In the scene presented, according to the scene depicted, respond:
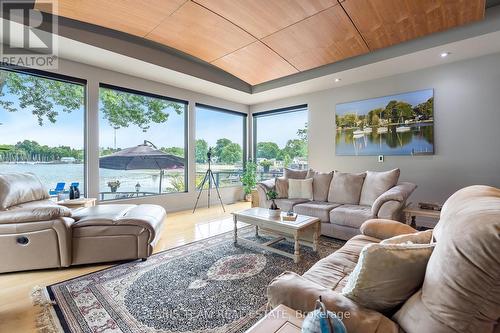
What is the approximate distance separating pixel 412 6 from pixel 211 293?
12.2 feet

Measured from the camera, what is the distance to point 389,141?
4242 millimetres

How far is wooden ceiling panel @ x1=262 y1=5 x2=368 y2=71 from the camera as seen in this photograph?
2.97 m

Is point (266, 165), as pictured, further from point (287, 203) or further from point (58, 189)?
point (58, 189)

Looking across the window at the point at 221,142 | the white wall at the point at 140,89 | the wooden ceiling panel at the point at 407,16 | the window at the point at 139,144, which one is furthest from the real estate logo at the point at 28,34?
the wooden ceiling panel at the point at 407,16

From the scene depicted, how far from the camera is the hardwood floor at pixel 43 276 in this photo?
1.66 m

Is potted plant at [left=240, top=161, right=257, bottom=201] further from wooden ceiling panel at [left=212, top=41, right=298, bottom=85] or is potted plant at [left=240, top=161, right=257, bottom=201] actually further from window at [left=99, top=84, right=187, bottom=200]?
wooden ceiling panel at [left=212, top=41, right=298, bottom=85]

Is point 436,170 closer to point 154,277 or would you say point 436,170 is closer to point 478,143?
point 478,143

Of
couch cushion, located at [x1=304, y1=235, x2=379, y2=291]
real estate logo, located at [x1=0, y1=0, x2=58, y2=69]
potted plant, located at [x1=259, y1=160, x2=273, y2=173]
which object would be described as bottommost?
couch cushion, located at [x1=304, y1=235, x2=379, y2=291]

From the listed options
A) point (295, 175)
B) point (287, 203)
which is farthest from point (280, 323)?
point (295, 175)

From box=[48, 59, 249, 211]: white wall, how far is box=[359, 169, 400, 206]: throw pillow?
349 centimetres

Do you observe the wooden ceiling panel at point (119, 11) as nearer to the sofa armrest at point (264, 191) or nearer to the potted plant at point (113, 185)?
the potted plant at point (113, 185)

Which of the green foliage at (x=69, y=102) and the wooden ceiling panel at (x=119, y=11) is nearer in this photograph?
the wooden ceiling panel at (x=119, y=11)

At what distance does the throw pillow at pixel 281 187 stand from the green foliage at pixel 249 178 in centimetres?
177

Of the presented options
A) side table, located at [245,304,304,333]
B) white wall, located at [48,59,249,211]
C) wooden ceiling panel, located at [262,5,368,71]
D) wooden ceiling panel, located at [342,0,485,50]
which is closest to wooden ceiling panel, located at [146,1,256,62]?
wooden ceiling panel, located at [262,5,368,71]
